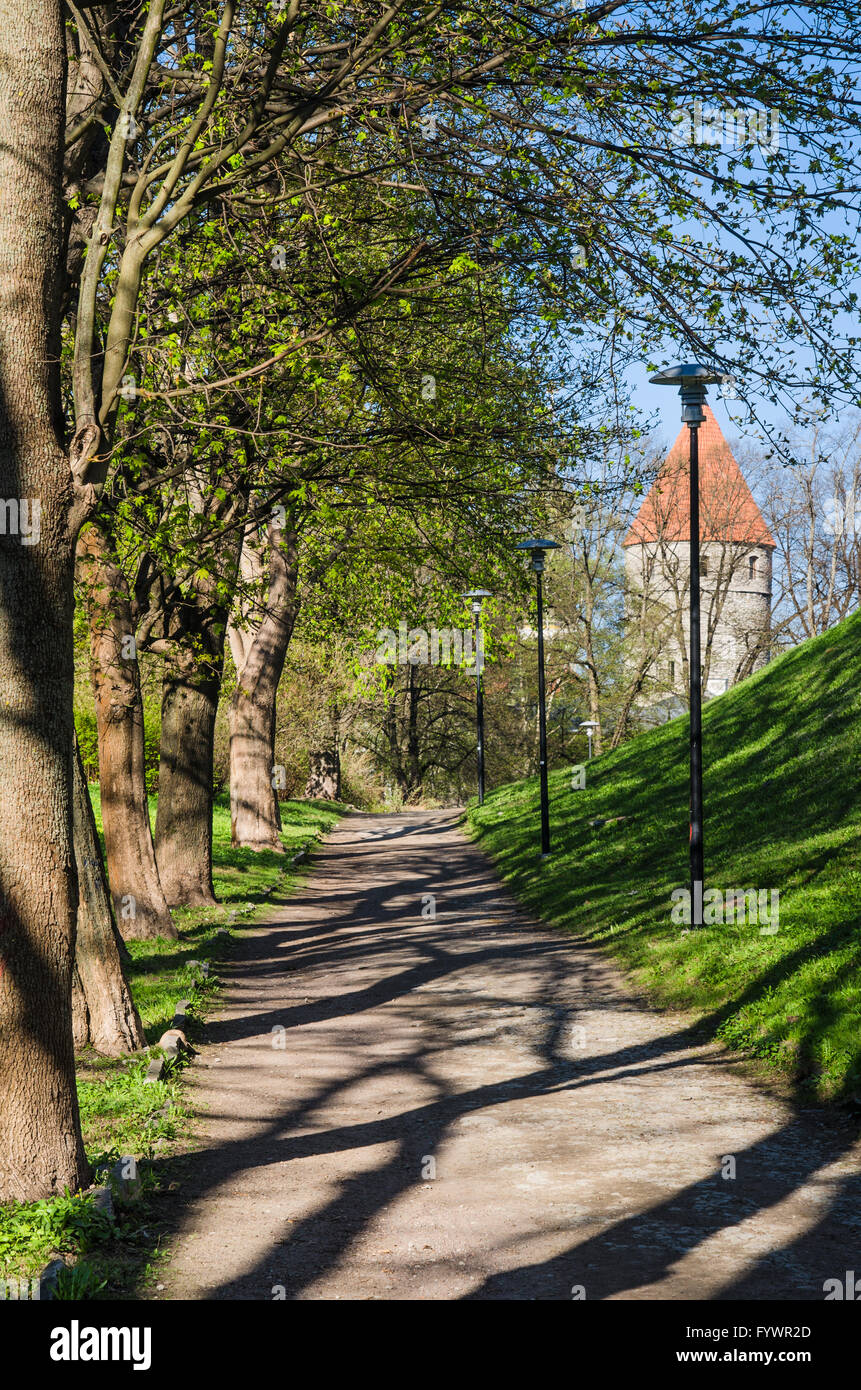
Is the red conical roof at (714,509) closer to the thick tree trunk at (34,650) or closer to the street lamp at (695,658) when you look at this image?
the street lamp at (695,658)

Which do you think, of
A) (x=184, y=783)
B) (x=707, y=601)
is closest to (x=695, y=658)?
(x=184, y=783)

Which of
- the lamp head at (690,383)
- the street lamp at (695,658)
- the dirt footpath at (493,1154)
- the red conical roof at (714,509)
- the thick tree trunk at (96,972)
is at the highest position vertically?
the red conical roof at (714,509)

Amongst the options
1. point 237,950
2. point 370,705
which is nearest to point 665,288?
point 237,950

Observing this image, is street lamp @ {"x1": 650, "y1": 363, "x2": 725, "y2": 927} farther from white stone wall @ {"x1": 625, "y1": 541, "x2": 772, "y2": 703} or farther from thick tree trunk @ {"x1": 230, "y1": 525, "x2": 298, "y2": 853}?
white stone wall @ {"x1": 625, "y1": 541, "x2": 772, "y2": 703}

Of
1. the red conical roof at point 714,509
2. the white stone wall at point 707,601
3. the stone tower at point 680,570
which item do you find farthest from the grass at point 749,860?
the red conical roof at point 714,509

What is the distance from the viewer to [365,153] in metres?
10.3

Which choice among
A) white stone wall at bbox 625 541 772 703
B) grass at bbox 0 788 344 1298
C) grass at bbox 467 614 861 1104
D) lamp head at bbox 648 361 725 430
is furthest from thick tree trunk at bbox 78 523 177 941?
white stone wall at bbox 625 541 772 703

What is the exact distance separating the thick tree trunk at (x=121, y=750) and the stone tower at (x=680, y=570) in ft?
113

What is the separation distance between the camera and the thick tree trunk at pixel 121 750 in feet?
38.1

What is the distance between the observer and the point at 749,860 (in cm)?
1256

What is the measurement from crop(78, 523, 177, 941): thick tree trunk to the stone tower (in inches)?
1359

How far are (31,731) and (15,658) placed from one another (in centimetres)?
35

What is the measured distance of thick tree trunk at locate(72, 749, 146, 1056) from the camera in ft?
27.9
